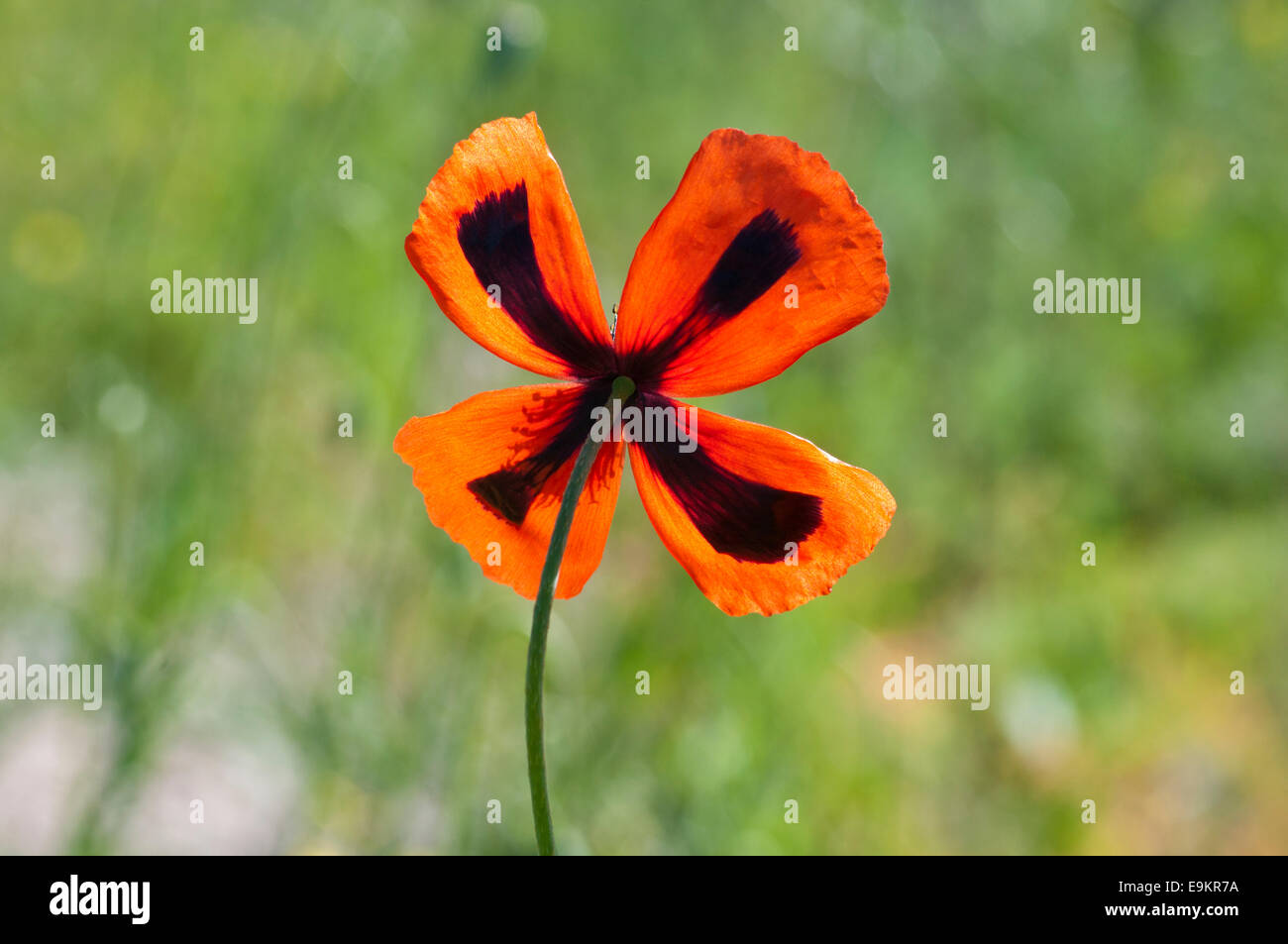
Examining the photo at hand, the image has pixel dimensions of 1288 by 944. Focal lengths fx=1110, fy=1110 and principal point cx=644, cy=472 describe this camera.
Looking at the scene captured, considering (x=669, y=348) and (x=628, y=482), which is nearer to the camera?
(x=669, y=348)

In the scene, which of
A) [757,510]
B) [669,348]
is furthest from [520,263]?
[757,510]

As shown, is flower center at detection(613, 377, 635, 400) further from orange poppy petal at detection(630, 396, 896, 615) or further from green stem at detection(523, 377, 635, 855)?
green stem at detection(523, 377, 635, 855)

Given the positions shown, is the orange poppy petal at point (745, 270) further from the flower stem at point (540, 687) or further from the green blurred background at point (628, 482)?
the green blurred background at point (628, 482)

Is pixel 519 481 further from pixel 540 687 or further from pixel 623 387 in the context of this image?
pixel 540 687

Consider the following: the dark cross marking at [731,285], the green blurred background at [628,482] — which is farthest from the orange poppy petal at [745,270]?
the green blurred background at [628,482]

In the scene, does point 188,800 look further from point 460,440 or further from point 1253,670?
point 1253,670

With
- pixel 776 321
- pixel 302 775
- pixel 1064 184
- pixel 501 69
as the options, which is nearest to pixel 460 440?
pixel 776 321

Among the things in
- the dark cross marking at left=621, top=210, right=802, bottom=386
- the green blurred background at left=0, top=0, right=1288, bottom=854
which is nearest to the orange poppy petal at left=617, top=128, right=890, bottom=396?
the dark cross marking at left=621, top=210, right=802, bottom=386
